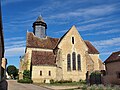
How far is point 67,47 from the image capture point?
137 ft

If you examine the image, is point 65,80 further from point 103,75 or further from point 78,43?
point 103,75

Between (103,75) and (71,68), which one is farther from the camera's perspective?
(71,68)

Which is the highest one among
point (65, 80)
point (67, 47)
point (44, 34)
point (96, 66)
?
point (44, 34)

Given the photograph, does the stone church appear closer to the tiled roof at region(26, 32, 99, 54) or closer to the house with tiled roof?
the tiled roof at region(26, 32, 99, 54)

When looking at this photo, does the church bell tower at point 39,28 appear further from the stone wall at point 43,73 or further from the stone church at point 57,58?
the stone wall at point 43,73

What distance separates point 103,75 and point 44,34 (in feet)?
74.3

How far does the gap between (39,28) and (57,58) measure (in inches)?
372

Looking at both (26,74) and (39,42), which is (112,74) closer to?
(26,74)

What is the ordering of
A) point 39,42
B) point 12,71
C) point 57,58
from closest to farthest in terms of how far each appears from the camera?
point 57,58
point 39,42
point 12,71

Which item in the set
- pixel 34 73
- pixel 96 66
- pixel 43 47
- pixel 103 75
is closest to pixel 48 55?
pixel 43 47

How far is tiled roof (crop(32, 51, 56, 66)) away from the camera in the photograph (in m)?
38.1

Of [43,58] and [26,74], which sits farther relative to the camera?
[43,58]

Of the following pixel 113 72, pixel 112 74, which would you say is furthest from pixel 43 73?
pixel 113 72

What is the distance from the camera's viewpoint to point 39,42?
4350 cm
